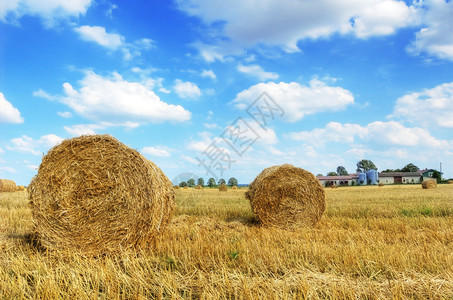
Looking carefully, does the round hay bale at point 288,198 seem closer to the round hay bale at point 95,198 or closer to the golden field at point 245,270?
the golden field at point 245,270

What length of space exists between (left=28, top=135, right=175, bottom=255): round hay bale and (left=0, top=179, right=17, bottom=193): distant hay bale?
777 inches

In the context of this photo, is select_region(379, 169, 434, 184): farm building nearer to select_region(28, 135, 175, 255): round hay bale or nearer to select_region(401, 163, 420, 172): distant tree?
→ select_region(401, 163, 420, 172): distant tree

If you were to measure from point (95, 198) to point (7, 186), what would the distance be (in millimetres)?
20984

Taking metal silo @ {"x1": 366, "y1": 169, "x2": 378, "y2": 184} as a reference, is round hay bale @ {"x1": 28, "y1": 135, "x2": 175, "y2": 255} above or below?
below

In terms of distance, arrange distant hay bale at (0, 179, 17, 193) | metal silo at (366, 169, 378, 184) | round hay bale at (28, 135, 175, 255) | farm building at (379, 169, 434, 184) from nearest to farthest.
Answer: round hay bale at (28, 135, 175, 255), distant hay bale at (0, 179, 17, 193), metal silo at (366, 169, 378, 184), farm building at (379, 169, 434, 184)

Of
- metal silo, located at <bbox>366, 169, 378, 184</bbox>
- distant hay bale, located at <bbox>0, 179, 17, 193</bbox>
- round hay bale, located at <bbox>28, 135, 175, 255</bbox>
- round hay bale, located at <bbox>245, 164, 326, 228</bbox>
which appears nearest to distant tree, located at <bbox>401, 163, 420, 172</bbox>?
metal silo, located at <bbox>366, 169, 378, 184</bbox>

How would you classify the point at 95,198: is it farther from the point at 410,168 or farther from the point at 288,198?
the point at 410,168

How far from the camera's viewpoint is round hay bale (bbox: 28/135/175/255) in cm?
575

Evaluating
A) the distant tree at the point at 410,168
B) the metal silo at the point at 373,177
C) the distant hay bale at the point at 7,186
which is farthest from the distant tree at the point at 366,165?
the distant hay bale at the point at 7,186

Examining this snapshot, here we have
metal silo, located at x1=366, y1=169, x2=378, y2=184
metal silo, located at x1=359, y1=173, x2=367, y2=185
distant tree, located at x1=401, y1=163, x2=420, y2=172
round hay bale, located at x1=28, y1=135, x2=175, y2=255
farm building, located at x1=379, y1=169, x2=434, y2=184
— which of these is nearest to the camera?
round hay bale, located at x1=28, y1=135, x2=175, y2=255

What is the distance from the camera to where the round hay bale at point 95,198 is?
5750 millimetres

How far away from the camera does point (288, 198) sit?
8.69m

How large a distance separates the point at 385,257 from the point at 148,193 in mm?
3796

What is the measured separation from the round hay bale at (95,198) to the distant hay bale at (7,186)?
64.7 ft
